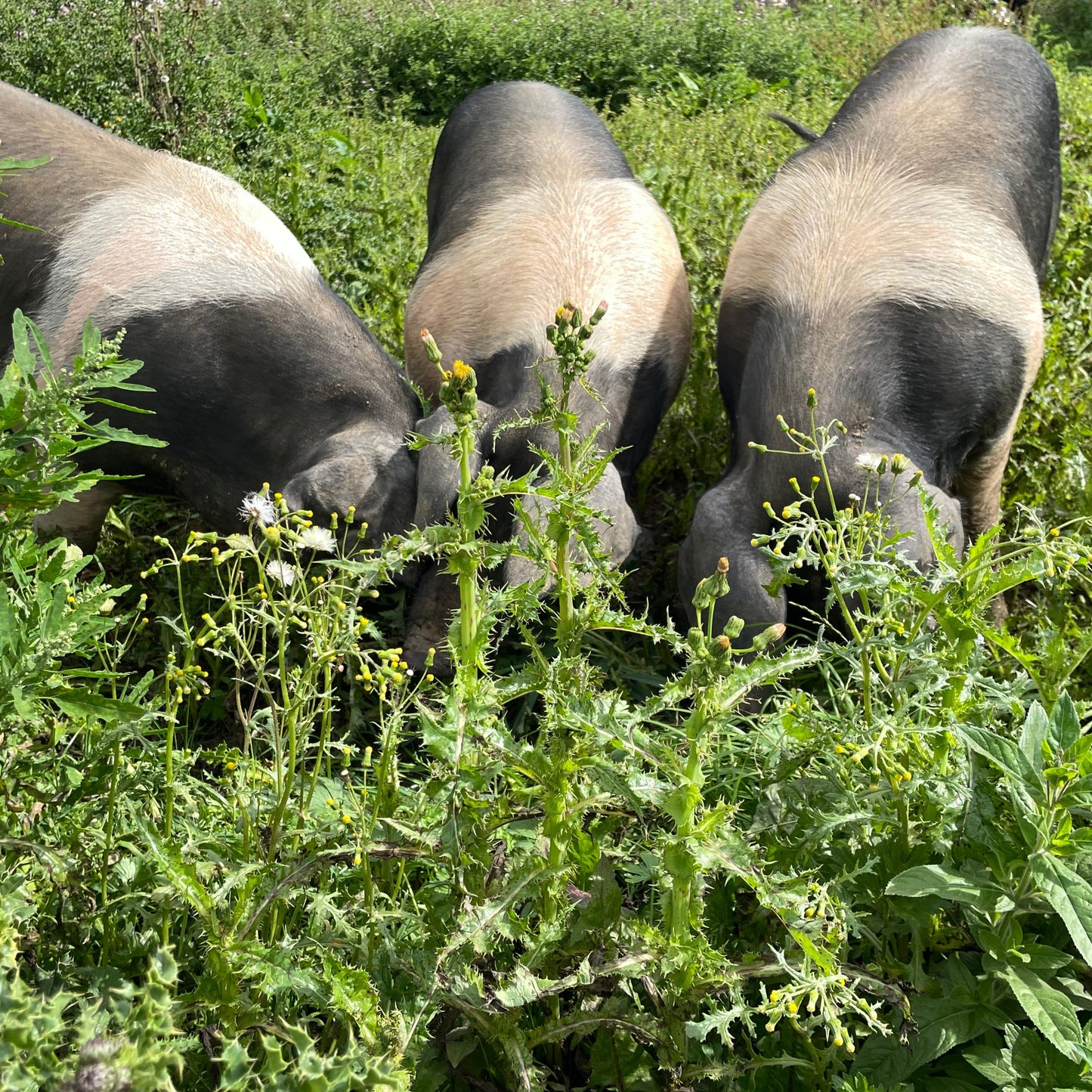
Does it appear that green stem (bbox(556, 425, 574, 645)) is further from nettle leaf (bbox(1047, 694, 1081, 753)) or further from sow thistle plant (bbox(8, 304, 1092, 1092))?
nettle leaf (bbox(1047, 694, 1081, 753))

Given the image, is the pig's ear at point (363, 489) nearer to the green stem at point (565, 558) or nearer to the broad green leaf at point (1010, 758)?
the green stem at point (565, 558)

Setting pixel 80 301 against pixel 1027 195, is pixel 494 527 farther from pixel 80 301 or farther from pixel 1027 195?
pixel 1027 195

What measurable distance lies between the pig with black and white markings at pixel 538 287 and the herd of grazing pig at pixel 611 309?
0.04 feet

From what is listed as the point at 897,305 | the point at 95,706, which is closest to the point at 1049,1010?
the point at 95,706

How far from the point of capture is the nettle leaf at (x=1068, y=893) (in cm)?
147

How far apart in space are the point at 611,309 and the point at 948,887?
266 cm

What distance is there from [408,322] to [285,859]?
2.90 metres

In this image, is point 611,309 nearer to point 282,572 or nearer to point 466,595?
point 282,572

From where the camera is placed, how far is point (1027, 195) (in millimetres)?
4090

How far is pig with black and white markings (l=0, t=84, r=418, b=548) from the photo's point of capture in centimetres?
371

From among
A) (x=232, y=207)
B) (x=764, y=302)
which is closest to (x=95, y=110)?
(x=232, y=207)

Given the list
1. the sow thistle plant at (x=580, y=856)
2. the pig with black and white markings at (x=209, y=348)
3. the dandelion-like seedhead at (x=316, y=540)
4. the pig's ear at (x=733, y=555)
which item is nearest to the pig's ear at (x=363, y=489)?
the pig with black and white markings at (x=209, y=348)

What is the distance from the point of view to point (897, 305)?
3.44 meters

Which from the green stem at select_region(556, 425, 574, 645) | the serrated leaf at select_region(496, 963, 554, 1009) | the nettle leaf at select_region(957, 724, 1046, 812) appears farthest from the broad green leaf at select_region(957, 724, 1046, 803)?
the serrated leaf at select_region(496, 963, 554, 1009)
